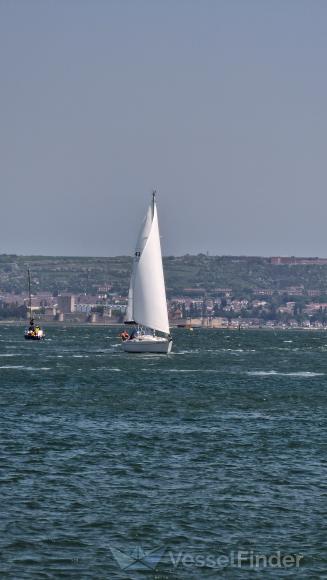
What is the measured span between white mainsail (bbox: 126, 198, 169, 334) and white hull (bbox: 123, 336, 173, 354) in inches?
90.4

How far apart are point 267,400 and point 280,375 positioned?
33.5 meters

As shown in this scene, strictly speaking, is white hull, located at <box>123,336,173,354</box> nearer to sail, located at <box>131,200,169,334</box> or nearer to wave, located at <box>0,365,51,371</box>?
sail, located at <box>131,200,169,334</box>

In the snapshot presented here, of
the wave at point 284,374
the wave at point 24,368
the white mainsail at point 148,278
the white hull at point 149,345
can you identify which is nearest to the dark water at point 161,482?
the wave at point 284,374

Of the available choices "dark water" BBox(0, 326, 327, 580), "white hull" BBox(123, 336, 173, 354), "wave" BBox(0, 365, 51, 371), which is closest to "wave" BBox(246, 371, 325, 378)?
"wave" BBox(0, 365, 51, 371)

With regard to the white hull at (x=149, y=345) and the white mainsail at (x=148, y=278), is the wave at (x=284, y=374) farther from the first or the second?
the white hull at (x=149, y=345)

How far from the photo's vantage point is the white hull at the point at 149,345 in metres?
145

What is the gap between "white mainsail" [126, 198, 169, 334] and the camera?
467ft

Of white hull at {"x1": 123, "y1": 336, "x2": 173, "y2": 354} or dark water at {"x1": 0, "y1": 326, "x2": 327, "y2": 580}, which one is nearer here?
dark water at {"x1": 0, "y1": 326, "x2": 327, "y2": 580}

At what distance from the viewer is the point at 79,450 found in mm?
53562

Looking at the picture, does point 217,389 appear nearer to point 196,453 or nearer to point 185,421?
point 185,421

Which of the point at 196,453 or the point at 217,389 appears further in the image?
the point at 217,389

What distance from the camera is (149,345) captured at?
14488 centimetres

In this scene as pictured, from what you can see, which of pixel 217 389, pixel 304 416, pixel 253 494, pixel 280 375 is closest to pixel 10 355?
pixel 280 375

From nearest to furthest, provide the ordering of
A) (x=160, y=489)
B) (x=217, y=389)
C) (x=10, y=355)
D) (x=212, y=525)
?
(x=212, y=525) < (x=160, y=489) < (x=217, y=389) < (x=10, y=355)
